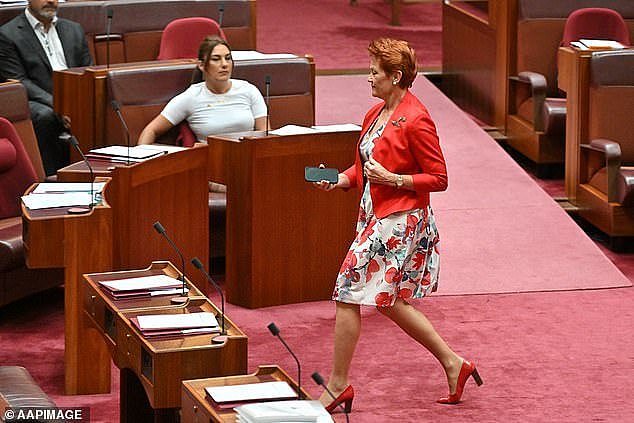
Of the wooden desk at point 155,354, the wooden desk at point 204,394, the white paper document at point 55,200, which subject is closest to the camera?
the wooden desk at point 204,394

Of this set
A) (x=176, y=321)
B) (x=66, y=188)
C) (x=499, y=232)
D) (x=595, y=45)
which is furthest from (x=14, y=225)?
(x=595, y=45)

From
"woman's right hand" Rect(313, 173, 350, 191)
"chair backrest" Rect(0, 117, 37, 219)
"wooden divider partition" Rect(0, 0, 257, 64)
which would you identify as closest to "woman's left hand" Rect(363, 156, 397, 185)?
"woman's right hand" Rect(313, 173, 350, 191)

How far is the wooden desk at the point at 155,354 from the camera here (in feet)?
13.6

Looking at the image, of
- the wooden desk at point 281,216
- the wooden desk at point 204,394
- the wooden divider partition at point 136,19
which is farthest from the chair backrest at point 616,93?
the wooden desk at point 204,394

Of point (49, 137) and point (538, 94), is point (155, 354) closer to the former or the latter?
point (49, 137)

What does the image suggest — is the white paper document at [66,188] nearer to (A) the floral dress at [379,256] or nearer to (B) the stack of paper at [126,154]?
(B) the stack of paper at [126,154]

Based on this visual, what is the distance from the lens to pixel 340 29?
13148 mm

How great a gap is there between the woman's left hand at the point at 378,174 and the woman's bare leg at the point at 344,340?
0.46m

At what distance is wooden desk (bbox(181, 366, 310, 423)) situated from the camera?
12.3 feet

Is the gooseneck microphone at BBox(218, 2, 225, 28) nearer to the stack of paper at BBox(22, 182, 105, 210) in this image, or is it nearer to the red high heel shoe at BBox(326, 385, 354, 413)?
the stack of paper at BBox(22, 182, 105, 210)

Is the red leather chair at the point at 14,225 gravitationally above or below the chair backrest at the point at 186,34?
below

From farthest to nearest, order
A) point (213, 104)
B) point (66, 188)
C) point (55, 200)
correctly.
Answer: point (213, 104) < point (66, 188) < point (55, 200)

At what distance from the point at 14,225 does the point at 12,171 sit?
296mm

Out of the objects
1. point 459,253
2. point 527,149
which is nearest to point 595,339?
Answer: point 459,253
